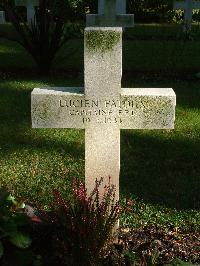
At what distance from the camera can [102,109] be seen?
10.8ft

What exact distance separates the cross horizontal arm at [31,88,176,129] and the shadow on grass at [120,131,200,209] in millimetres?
1071

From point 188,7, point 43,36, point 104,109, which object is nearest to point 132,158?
point 104,109

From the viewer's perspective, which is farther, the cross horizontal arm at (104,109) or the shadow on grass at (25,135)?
the shadow on grass at (25,135)

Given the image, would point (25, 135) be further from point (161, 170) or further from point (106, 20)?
point (106, 20)

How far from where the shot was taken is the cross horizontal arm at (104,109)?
327 centimetres

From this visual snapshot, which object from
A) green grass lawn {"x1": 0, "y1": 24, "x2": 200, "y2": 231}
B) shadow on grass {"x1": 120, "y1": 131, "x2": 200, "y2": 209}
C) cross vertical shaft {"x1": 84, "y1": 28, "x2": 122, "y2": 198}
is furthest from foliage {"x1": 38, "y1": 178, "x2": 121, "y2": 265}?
shadow on grass {"x1": 120, "y1": 131, "x2": 200, "y2": 209}

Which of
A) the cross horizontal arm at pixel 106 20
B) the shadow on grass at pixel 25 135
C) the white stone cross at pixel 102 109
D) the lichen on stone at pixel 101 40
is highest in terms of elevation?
the lichen on stone at pixel 101 40

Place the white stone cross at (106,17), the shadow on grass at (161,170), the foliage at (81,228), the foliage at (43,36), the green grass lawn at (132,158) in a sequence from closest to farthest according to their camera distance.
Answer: the foliage at (81,228) < the green grass lawn at (132,158) < the shadow on grass at (161,170) < the foliage at (43,36) < the white stone cross at (106,17)

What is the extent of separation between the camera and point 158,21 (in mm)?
18219

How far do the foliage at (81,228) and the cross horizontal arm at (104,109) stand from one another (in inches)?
17.8

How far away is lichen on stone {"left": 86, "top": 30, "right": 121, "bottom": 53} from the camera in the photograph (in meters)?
3.11

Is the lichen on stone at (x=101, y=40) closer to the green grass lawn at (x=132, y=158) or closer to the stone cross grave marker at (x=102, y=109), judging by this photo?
the stone cross grave marker at (x=102, y=109)

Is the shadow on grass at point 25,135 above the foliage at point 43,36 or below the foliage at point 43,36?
below

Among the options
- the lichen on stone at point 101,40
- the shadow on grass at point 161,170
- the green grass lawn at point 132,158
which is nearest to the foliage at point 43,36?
the green grass lawn at point 132,158
